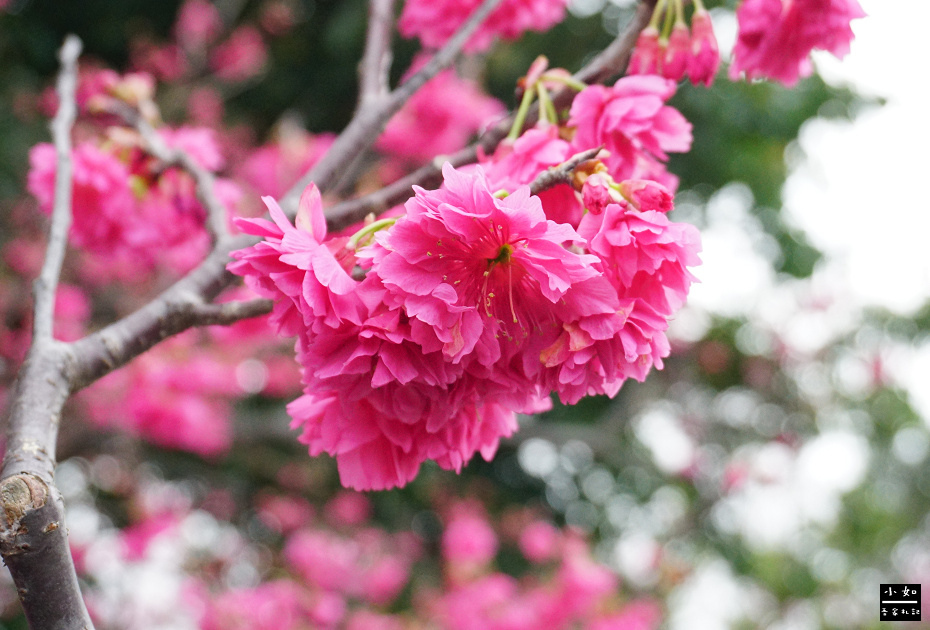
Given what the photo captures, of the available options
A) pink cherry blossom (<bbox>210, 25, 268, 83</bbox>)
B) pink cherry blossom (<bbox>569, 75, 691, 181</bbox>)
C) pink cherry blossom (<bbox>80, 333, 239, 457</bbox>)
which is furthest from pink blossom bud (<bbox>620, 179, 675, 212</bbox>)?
pink cherry blossom (<bbox>210, 25, 268, 83</bbox>)

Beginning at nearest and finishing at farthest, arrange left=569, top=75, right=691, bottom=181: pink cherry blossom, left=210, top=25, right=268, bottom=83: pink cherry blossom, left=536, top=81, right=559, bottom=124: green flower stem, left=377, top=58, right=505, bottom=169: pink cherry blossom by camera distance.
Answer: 1. left=569, top=75, right=691, bottom=181: pink cherry blossom
2. left=536, top=81, right=559, bottom=124: green flower stem
3. left=377, top=58, right=505, bottom=169: pink cherry blossom
4. left=210, top=25, right=268, bottom=83: pink cherry blossom

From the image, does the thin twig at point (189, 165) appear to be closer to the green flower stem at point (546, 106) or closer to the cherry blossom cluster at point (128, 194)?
the cherry blossom cluster at point (128, 194)

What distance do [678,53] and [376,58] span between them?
69cm

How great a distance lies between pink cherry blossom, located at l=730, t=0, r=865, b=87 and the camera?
3.28 ft

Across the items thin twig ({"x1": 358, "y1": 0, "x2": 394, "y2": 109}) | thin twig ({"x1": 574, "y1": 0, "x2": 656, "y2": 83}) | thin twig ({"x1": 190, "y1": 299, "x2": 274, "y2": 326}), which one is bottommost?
thin twig ({"x1": 190, "y1": 299, "x2": 274, "y2": 326})

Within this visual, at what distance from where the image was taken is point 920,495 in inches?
378

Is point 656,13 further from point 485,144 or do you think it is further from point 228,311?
point 228,311

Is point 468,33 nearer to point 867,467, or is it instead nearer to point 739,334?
point 739,334

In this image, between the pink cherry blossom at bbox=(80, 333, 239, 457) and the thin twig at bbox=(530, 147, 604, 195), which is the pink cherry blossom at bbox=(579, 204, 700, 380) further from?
the pink cherry blossom at bbox=(80, 333, 239, 457)

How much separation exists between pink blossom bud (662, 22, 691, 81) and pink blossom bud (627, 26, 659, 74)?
0.02 m

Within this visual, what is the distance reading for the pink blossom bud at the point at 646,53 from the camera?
1.02 meters

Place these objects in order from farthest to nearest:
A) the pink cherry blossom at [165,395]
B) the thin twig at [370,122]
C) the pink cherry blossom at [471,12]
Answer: the pink cherry blossom at [165,395] < the pink cherry blossom at [471,12] < the thin twig at [370,122]

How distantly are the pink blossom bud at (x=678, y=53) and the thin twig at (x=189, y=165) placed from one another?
2.70 feet

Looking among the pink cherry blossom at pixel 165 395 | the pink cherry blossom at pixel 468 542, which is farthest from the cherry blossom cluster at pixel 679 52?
the pink cherry blossom at pixel 468 542
